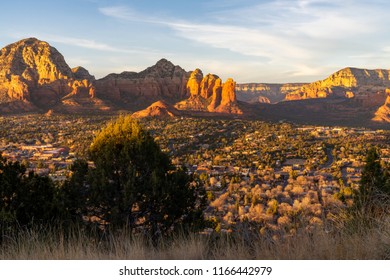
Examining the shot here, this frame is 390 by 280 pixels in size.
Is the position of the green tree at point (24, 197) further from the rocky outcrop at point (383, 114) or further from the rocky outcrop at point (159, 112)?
the rocky outcrop at point (383, 114)

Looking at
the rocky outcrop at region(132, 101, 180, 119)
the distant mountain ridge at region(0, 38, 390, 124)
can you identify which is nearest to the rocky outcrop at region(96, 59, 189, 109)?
the distant mountain ridge at region(0, 38, 390, 124)

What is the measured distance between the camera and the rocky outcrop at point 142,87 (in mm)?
122062

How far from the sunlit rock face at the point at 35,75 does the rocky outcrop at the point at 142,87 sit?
7.42 meters

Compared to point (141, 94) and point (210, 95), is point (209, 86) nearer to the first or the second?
point (210, 95)

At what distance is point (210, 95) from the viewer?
409 ft

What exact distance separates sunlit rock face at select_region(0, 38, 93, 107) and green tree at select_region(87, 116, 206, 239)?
108 m

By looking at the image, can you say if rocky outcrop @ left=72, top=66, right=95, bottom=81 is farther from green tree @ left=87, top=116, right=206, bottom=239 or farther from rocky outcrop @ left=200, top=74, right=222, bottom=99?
green tree @ left=87, top=116, right=206, bottom=239

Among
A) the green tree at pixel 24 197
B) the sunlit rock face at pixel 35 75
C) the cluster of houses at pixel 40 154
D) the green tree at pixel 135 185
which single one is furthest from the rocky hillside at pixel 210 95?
the green tree at pixel 24 197

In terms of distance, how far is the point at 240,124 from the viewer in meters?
87.6

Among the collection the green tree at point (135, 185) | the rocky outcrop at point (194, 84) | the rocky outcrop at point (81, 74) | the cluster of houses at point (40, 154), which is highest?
the rocky outcrop at point (81, 74)

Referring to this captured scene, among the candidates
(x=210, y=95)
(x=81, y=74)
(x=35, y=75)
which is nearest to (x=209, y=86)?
(x=210, y=95)

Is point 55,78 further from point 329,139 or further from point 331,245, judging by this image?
point 331,245

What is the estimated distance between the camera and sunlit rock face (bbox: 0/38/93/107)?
11438cm
